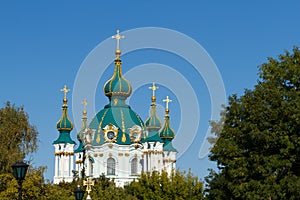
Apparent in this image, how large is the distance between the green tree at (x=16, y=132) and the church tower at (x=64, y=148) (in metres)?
38.9

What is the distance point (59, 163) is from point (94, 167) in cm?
624

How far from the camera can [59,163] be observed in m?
76.1

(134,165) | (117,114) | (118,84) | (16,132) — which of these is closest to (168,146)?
(134,165)

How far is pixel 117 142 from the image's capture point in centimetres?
7188

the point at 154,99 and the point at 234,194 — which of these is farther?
the point at 154,99

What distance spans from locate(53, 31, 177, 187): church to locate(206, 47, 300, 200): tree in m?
41.7

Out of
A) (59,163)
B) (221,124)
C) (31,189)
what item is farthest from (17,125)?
(59,163)

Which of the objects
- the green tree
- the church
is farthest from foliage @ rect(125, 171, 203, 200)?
the church

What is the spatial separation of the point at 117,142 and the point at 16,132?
37.0 metres

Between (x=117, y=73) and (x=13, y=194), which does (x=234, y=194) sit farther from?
(x=117, y=73)

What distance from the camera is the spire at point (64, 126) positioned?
7619 centimetres

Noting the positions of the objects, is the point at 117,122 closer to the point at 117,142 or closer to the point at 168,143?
the point at 117,142

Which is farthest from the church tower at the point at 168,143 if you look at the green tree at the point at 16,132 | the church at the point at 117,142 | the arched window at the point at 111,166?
the green tree at the point at 16,132

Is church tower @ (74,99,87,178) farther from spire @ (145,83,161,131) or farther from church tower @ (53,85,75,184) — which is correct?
spire @ (145,83,161,131)
